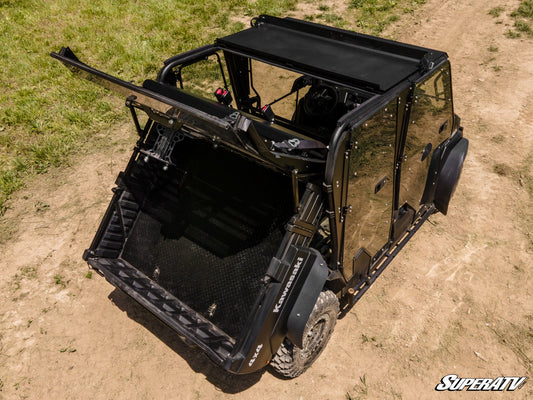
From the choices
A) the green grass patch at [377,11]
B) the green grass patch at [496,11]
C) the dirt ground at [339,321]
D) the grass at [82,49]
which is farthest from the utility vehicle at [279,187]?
the green grass patch at [496,11]

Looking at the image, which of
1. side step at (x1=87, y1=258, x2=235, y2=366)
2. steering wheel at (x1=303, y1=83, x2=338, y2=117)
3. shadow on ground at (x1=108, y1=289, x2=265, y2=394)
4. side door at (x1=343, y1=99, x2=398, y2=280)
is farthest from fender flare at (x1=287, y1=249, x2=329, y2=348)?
steering wheel at (x1=303, y1=83, x2=338, y2=117)

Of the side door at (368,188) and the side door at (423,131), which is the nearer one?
the side door at (368,188)

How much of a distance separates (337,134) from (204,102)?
1.37 m

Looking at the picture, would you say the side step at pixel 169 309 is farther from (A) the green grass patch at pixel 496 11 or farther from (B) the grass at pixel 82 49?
(A) the green grass patch at pixel 496 11

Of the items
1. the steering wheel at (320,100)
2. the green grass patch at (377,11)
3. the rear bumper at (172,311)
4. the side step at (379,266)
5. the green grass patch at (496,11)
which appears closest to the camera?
the rear bumper at (172,311)

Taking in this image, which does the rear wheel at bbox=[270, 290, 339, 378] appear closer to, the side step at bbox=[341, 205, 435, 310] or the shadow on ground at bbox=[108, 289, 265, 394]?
the side step at bbox=[341, 205, 435, 310]

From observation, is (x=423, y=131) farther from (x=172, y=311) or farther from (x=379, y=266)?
(x=172, y=311)

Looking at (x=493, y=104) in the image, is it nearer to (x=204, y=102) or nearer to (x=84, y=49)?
(x=204, y=102)

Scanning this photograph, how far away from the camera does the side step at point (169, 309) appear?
11.9ft

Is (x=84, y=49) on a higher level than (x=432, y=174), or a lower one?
lower

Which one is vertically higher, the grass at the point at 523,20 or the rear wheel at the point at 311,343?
the grass at the point at 523,20

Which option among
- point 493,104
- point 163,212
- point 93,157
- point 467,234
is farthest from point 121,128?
point 493,104

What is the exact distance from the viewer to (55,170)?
24.5ft

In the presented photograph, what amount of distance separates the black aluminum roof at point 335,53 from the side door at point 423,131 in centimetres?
24
